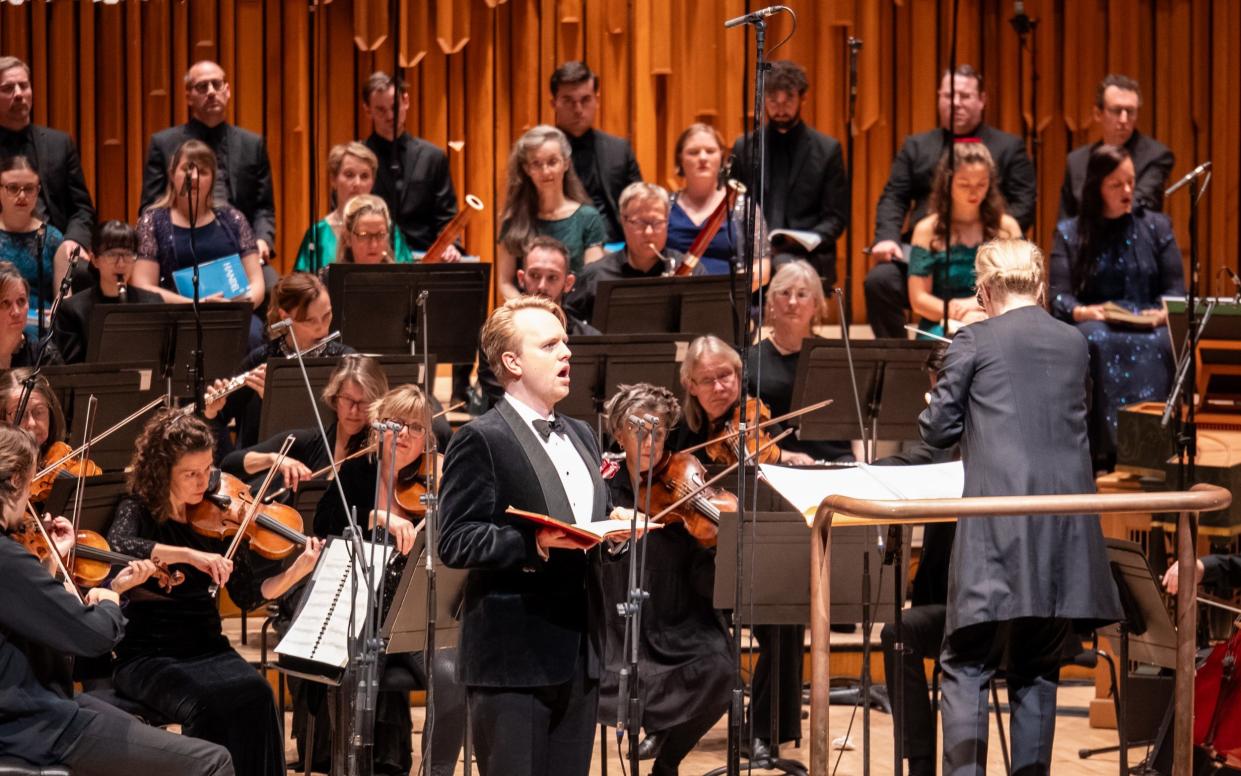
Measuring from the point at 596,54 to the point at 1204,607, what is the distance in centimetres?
392

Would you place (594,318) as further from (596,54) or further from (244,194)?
(596,54)

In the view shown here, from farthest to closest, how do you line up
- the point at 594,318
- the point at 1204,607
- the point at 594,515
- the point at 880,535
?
the point at 594,318 → the point at 1204,607 → the point at 880,535 → the point at 594,515

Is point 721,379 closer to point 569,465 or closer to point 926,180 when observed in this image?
point 569,465

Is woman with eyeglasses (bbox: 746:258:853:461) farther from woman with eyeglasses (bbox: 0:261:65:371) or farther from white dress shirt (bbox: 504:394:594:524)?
woman with eyeglasses (bbox: 0:261:65:371)

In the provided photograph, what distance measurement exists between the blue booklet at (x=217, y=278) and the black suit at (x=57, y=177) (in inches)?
26.2

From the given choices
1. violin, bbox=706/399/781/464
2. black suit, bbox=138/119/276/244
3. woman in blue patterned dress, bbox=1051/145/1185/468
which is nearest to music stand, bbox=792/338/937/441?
violin, bbox=706/399/781/464

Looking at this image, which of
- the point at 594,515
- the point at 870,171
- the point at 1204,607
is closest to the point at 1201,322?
the point at 1204,607

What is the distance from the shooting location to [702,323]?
529 cm

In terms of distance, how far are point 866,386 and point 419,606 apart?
1.76 m

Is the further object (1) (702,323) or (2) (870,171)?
(2) (870,171)

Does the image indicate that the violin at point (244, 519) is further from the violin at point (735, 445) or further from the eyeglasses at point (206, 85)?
the eyeglasses at point (206, 85)

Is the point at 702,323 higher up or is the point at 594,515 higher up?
the point at 702,323

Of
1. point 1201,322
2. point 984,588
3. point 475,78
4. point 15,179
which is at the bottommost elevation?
point 984,588

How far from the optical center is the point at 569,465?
3.19 meters
